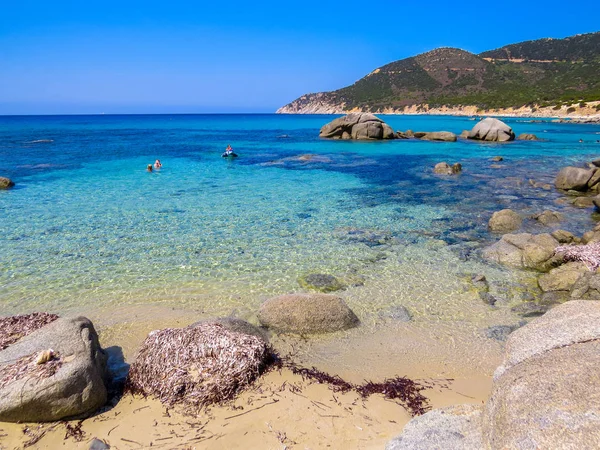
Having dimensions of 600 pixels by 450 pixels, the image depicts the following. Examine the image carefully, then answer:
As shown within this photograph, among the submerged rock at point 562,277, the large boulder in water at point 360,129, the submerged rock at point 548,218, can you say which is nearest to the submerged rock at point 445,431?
the submerged rock at point 562,277

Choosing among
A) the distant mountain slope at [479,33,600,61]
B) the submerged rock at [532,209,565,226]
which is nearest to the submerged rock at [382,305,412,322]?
the submerged rock at [532,209,565,226]

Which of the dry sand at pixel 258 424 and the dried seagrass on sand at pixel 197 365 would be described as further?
the dried seagrass on sand at pixel 197 365

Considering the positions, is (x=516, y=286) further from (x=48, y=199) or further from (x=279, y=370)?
(x=48, y=199)

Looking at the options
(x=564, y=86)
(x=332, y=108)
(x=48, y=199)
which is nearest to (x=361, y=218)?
(x=48, y=199)

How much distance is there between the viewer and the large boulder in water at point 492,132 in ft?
159

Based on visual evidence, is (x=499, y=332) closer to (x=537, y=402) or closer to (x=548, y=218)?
(x=537, y=402)

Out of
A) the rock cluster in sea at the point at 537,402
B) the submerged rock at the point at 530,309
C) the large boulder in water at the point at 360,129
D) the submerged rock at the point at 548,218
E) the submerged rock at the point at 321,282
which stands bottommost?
the submerged rock at the point at 530,309

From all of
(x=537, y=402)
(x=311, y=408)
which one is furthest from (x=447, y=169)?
(x=537, y=402)

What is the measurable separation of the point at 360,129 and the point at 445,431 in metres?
50.8

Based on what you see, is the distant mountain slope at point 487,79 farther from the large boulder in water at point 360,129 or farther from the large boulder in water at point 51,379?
the large boulder in water at point 51,379

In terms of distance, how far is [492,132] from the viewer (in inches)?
1930

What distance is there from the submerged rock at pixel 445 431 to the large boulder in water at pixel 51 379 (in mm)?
4176

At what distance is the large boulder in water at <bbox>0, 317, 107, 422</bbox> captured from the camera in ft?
17.5

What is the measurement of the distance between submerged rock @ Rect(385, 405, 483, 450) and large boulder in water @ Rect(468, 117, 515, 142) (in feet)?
167
